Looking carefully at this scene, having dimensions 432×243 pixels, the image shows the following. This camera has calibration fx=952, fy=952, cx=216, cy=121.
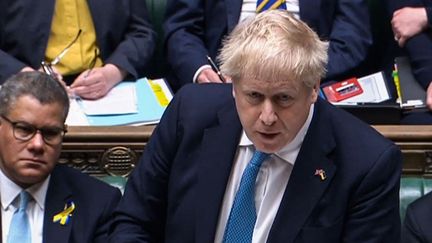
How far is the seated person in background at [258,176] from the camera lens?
5.77 ft

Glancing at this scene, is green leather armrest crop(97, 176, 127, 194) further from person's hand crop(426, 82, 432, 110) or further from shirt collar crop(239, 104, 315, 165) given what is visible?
person's hand crop(426, 82, 432, 110)

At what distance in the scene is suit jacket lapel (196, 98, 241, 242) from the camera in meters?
1.80

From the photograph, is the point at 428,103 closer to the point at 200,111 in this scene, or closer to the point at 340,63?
the point at 340,63

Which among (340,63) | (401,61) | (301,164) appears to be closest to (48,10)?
(340,63)

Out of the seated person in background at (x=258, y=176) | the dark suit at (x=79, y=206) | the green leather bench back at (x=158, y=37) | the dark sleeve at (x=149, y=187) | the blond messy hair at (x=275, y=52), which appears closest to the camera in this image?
the blond messy hair at (x=275, y=52)

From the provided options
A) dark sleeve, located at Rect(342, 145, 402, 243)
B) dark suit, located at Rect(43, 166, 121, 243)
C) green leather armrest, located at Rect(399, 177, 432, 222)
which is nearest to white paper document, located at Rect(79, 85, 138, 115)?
dark suit, located at Rect(43, 166, 121, 243)

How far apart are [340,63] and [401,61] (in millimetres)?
188

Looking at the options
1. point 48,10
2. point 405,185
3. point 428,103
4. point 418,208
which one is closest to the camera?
point 418,208

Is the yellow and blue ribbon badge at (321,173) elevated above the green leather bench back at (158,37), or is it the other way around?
the yellow and blue ribbon badge at (321,173)

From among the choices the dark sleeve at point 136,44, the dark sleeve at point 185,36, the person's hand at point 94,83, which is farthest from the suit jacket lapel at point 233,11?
the person's hand at point 94,83

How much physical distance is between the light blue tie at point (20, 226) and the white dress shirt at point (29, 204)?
12 millimetres

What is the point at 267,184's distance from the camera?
5.95 feet

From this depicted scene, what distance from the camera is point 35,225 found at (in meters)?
2.09

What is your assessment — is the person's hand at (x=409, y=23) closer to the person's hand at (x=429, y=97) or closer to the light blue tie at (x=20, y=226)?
the person's hand at (x=429, y=97)
